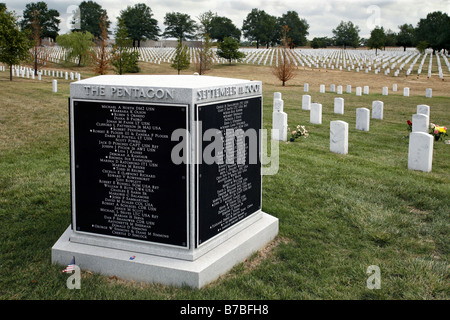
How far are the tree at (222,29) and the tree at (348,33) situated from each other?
1152 inches

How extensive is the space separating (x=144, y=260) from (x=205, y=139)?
4.70ft

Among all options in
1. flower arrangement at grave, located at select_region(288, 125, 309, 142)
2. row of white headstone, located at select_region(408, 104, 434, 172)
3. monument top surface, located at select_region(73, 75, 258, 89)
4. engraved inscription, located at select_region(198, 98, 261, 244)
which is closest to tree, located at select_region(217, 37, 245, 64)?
flower arrangement at grave, located at select_region(288, 125, 309, 142)

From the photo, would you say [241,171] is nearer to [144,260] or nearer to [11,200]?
[144,260]

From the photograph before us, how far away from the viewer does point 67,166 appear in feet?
29.3

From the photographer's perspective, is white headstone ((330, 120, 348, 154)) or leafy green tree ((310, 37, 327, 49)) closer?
white headstone ((330, 120, 348, 154))

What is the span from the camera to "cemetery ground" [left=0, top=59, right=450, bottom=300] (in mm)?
4551

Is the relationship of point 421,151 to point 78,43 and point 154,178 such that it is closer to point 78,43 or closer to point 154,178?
point 154,178

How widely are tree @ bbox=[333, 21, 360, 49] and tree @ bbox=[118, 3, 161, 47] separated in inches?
1648

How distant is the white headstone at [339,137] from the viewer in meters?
10.9

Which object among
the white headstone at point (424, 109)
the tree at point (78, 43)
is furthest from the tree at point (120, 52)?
the white headstone at point (424, 109)

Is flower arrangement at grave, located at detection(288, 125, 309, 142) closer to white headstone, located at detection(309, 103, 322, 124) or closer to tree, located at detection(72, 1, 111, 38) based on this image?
white headstone, located at detection(309, 103, 322, 124)

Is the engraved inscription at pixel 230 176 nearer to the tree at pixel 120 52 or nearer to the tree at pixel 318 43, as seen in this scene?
the tree at pixel 120 52

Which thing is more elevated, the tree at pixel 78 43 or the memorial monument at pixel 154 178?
the tree at pixel 78 43
